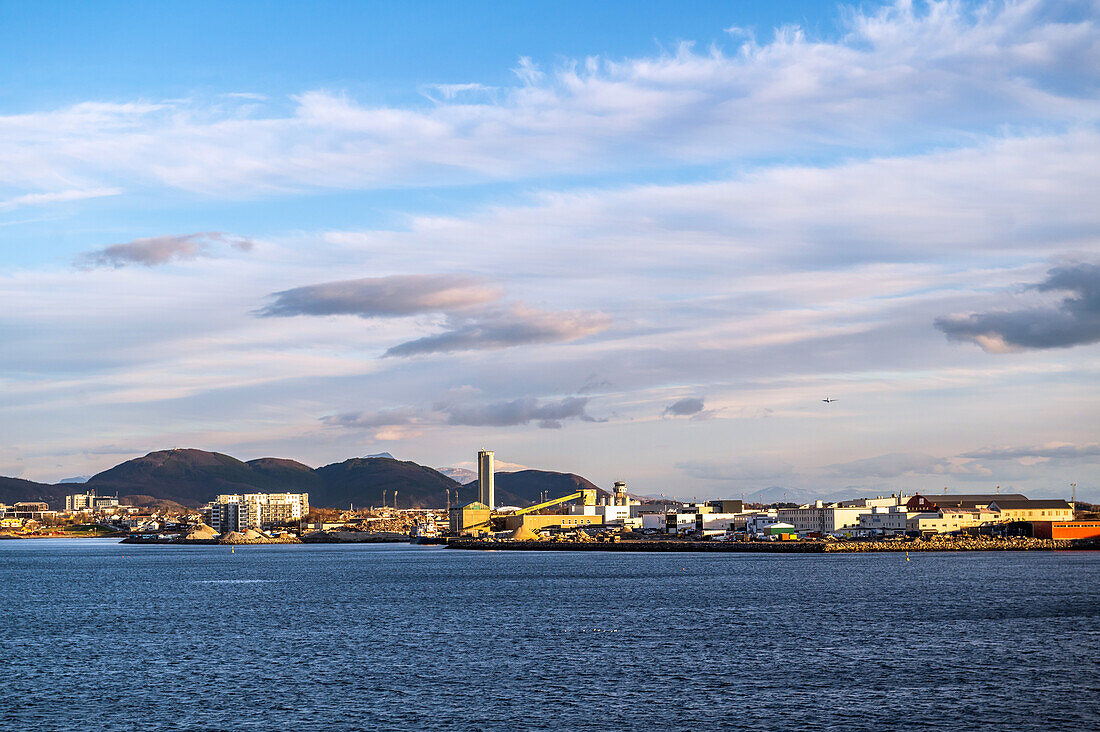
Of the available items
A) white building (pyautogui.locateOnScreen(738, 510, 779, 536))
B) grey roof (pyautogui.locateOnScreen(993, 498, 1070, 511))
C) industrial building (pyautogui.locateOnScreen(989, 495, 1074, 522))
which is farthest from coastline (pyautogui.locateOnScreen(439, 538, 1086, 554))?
grey roof (pyautogui.locateOnScreen(993, 498, 1070, 511))

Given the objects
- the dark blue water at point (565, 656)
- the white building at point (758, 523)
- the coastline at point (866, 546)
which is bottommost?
the coastline at point (866, 546)

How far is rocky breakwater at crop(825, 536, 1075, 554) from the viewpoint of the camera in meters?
142

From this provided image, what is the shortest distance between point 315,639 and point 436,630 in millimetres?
5737

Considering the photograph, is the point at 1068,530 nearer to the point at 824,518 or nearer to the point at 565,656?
the point at 824,518

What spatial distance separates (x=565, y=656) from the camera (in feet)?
136

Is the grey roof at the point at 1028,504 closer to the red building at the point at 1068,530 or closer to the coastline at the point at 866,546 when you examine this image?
the red building at the point at 1068,530

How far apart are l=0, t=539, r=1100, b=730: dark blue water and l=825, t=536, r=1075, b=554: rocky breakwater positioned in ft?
206

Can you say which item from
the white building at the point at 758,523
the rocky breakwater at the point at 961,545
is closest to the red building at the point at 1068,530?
the rocky breakwater at the point at 961,545

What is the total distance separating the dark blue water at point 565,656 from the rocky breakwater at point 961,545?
206ft

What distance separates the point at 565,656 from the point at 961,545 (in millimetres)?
116641

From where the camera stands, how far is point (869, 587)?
241ft

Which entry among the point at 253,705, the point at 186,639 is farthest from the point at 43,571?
the point at 253,705

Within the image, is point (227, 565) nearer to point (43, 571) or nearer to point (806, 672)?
point (43, 571)

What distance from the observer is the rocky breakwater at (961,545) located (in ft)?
466
